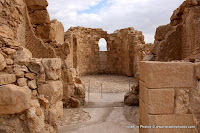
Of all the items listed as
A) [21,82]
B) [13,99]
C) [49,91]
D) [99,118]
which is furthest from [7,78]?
[99,118]

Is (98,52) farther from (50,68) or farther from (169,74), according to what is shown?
(169,74)

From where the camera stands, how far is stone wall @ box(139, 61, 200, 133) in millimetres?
2578

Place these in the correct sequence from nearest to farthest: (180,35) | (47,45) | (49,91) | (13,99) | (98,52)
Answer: (13,99), (49,91), (180,35), (47,45), (98,52)

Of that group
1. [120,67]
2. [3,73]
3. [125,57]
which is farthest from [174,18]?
[120,67]

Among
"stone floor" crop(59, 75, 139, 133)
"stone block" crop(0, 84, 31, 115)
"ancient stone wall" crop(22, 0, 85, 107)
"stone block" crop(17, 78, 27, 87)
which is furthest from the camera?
"ancient stone wall" crop(22, 0, 85, 107)

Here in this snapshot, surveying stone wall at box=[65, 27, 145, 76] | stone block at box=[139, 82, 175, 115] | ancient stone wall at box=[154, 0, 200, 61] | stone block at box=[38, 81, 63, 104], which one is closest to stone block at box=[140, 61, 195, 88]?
stone block at box=[139, 82, 175, 115]

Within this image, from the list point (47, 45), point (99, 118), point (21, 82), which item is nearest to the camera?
point (21, 82)

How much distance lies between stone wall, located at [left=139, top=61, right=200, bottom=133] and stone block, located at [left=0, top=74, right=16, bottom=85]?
2.09 metres

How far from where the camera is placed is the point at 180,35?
5797 millimetres

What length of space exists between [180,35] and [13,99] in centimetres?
541

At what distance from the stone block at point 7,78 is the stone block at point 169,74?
2100mm

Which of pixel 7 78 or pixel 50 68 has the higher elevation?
pixel 50 68

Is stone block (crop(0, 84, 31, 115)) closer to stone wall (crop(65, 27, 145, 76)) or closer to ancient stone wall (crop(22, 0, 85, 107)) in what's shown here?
ancient stone wall (crop(22, 0, 85, 107))

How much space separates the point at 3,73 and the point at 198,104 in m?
3.05
